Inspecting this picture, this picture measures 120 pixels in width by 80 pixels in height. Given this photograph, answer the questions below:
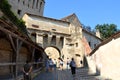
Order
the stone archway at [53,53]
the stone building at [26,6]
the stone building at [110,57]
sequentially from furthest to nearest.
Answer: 1. the stone building at [26,6]
2. the stone archway at [53,53]
3. the stone building at [110,57]

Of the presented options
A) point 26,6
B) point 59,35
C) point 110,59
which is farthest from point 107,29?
point 110,59

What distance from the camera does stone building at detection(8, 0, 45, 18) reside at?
4737 cm

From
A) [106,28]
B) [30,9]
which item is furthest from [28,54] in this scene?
[106,28]

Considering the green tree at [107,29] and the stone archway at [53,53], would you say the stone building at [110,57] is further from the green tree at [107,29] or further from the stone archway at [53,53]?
the green tree at [107,29]

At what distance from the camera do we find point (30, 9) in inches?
2121

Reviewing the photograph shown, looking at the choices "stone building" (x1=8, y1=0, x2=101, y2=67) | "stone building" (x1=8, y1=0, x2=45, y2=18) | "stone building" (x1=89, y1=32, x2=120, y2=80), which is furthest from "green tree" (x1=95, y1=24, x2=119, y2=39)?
"stone building" (x1=89, y1=32, x2=120, y2=80)

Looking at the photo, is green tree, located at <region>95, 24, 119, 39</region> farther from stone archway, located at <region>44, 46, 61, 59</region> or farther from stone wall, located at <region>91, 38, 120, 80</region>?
stone wall, located at <region>91, 38, 120, 80</region>

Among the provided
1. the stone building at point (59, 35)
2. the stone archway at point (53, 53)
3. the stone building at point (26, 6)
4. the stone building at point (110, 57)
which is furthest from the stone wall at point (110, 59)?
the stone building at point (26, 6)

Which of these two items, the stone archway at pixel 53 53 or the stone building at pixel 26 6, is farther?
the stone building at pixel 26 6

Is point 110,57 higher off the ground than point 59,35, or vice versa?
point 59,35

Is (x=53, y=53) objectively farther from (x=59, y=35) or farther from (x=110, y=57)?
(x=110, y=57)

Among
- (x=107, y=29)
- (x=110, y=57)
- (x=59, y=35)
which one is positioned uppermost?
(x=107, y=29)

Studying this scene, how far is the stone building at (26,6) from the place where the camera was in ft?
155

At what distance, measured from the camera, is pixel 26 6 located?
52.2 metres
